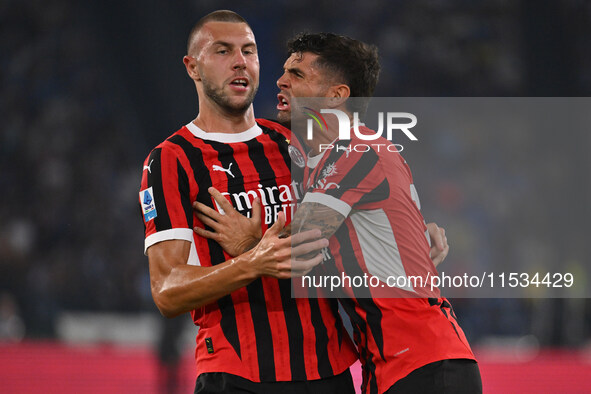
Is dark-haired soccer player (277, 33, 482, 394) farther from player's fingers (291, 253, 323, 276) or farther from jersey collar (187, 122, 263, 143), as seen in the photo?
jersey collar (187, 122, 263, 143)

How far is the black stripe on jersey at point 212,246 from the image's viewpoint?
272 centimetres

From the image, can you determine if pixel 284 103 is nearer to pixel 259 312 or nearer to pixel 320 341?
pixel 259 312

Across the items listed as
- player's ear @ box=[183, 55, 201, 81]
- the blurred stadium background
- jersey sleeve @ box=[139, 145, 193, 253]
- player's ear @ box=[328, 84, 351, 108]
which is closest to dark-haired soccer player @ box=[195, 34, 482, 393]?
jersey sleeve @ box=[139, 145, 193, 253]

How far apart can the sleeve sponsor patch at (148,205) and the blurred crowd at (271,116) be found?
591 cm

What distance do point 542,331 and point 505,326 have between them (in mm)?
505

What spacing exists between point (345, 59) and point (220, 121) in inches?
24.1

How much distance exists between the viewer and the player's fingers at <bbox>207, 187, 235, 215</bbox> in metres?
2.70

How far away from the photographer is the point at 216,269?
8.27 feet

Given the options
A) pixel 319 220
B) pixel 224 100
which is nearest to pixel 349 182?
pixel 319 220

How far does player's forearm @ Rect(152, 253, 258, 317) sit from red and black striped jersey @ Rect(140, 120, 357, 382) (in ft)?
0.55

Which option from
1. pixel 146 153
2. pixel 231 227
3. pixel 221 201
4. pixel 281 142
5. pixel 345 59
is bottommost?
pixel 231 227

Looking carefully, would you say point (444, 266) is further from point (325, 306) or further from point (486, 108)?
point (325, 306)

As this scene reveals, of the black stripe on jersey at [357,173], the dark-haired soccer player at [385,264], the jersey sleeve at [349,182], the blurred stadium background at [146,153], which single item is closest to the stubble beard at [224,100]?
the dark-haired soccer player at [385,264]

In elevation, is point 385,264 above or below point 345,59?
below
